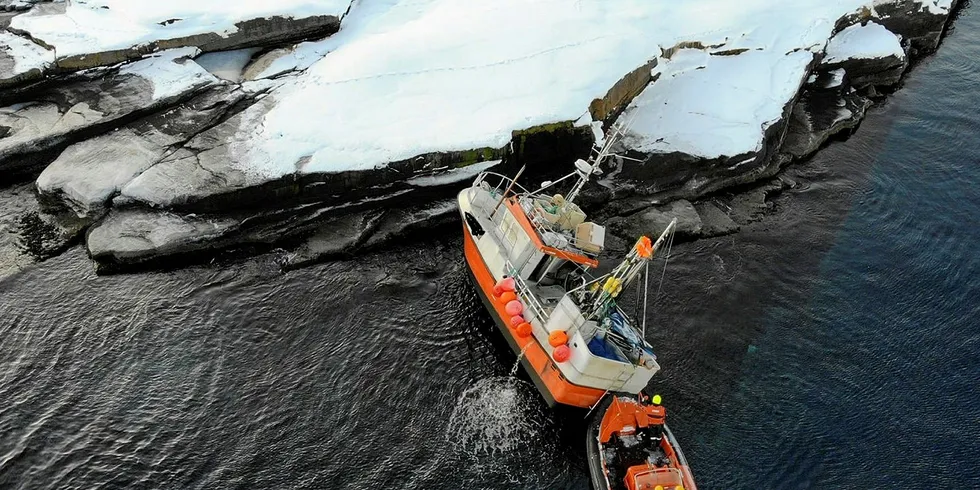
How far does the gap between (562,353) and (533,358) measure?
54.8 inches

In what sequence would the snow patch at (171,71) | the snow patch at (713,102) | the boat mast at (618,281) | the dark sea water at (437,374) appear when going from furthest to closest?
the snow patch at (713,102)
the snow patch at (171,71)
the boat mast at (618,281)
the dark sea water at (437,374)

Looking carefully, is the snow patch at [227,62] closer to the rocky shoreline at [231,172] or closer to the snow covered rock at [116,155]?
the rocky shoreline at [231,172]

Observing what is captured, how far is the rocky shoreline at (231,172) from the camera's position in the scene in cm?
1964

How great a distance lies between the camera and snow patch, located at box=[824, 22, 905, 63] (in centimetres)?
3155

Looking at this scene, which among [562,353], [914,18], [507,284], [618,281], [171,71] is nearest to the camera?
[562,353]

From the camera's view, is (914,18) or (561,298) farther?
(914,18)

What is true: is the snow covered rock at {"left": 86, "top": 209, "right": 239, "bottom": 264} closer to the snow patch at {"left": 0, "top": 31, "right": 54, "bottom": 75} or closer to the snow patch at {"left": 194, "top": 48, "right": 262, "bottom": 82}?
the snow patch at {"left": 194, "top": 48, "right": 262, "bottom": 82}

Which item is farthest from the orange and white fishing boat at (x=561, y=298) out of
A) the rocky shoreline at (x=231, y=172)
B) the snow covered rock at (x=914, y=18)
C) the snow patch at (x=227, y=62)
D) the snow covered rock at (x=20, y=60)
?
the snow covered rock at (x=914, y=18)

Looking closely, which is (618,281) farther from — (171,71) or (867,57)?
(867,57)

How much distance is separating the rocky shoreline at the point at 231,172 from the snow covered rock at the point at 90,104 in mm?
57

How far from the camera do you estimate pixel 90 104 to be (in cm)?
2267

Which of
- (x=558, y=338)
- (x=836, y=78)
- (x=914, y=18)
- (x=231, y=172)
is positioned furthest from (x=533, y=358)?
(x=914, y=18)

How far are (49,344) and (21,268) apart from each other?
11.1ft

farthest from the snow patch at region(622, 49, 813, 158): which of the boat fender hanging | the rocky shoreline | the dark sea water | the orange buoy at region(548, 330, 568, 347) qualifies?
the orange buoy at region(548, 330, 568, 347)
